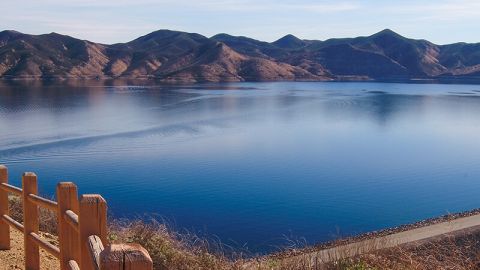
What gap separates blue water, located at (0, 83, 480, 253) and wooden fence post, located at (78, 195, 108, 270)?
1063 cm

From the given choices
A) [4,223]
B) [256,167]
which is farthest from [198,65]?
[4,223]

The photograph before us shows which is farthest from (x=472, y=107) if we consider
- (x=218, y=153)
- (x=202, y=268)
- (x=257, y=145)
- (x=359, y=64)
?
(x=359, y=64)

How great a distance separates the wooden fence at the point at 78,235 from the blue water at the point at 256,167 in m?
8.05

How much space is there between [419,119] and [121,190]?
131 ft

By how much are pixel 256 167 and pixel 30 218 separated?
2412 centimetres

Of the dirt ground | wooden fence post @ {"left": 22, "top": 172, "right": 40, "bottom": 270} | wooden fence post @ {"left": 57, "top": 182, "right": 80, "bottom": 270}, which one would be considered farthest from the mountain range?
wooden fence post @ {"left": 57, "top": 182, "right": 80, "bottom": 270}

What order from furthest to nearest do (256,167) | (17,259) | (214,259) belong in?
(256,167) < (214,259) < (17,259)

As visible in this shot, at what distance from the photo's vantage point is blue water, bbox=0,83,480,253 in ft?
71.9

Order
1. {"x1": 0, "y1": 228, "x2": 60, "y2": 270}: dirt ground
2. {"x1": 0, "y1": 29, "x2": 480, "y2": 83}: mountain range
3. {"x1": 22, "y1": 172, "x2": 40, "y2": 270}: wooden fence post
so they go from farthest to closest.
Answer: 1. {"x1": 0, "y1": 29, "x2": 480, "y2": 83}: mountain range
2. {"x1": 0, "y1": 228, "x2": 60, "y2": 270}: dirt ground
3. {"x1": 22, "y1": 172, "x2": 40, "y2": 270}: wooden fence post

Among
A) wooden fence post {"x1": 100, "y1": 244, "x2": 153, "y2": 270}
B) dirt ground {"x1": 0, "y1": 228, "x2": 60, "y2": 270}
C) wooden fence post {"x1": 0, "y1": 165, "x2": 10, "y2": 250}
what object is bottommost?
dirt ground {"x1": 0, "y1": 228, "x2": 60, "y2": 270}

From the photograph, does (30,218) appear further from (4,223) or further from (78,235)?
(78,235)

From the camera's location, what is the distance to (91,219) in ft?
11.0

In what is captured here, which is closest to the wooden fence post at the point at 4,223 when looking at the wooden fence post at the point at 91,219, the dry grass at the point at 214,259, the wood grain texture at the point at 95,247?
the dry grass at the point at 214,259

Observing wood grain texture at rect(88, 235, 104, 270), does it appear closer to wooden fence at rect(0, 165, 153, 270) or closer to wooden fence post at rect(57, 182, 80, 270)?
wooden fence at rect(0, 165, 153, 270)
